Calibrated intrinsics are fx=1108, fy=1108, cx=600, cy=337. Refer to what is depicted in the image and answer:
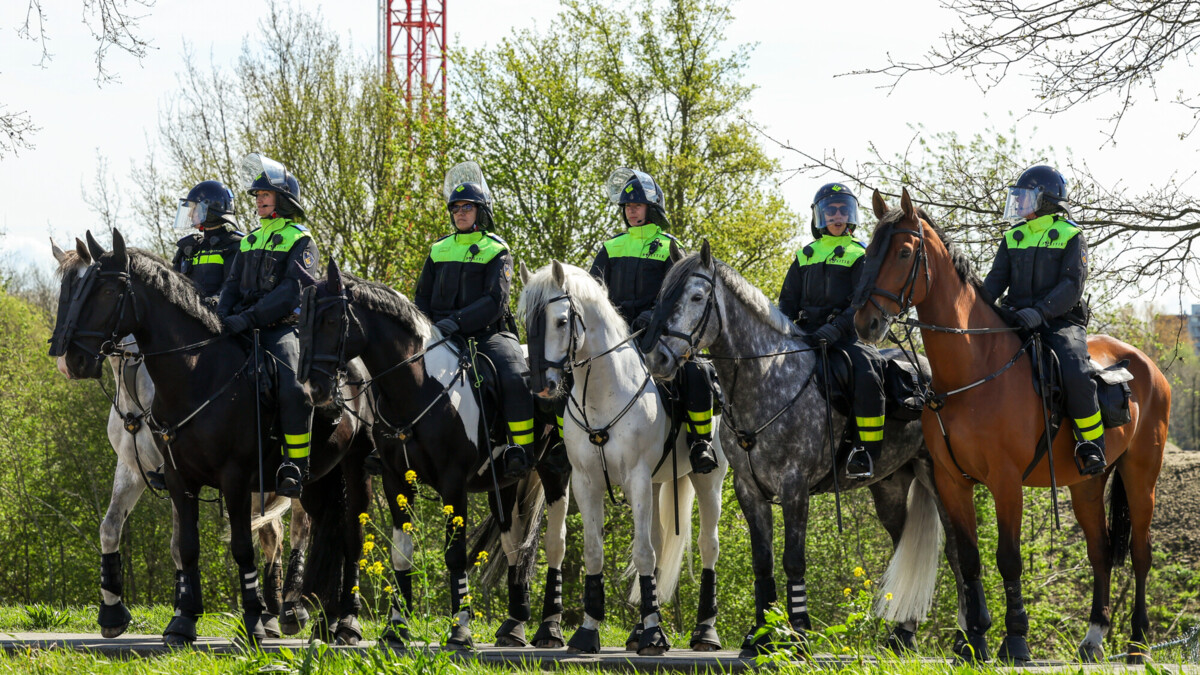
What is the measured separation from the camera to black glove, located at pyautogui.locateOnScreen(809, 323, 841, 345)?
7957 millimetres

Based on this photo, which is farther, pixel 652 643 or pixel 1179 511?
pixel 1179 511

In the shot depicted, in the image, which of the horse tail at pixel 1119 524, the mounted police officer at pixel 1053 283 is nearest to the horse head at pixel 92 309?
the mounted police officer at pixel 1053 283

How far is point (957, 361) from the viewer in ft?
23.2

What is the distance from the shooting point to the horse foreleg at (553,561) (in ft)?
27.5

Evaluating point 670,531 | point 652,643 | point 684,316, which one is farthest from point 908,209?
point 670,531

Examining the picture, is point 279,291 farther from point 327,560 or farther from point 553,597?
point 553,597

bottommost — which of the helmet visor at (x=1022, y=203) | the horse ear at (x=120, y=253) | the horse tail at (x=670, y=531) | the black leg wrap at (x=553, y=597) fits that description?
the black leg wrap at (x=553, y=597)

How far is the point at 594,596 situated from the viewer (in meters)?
7.97

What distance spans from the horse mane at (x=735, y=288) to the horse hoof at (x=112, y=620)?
16.9 ft

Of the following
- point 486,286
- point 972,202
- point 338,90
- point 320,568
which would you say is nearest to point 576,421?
point 486,286

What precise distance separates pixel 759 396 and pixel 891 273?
1.33 meters

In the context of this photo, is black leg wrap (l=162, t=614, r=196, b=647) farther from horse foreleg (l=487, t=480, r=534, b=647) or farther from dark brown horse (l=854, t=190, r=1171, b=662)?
dark brown horse (l=854, t=190, r=1171, b=662)

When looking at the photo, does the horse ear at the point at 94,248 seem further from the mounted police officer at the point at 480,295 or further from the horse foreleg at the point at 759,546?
the horse foreleg at the point at 759,546

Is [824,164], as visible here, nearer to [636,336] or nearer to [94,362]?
[636,336]
